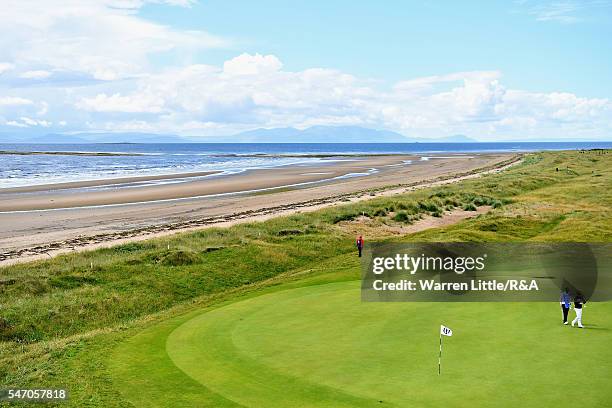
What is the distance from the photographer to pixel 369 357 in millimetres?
14367

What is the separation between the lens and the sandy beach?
44.6 meters

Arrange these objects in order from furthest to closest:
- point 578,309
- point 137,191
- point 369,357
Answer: point 137,191
point 578,309
point 369,357

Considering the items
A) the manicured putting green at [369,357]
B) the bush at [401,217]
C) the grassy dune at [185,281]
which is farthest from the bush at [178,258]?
the bush at [401,217]

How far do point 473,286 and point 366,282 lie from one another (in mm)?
4161

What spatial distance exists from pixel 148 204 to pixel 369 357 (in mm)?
52743

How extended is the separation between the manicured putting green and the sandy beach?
24.7 metres

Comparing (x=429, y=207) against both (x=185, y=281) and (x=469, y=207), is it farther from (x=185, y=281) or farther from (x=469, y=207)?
(x=185, y=281)

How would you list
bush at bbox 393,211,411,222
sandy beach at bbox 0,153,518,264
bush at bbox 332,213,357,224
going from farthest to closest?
1. bush at bbox 393,211,411,222
2. bush at bbox 332,213,357,224
3. sandy beach at bbox 0,153,518,264

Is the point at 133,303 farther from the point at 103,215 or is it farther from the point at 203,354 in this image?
the point at 103,215

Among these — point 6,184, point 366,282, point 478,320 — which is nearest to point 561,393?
point 478,320

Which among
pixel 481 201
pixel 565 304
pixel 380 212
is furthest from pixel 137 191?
pixel 565 304

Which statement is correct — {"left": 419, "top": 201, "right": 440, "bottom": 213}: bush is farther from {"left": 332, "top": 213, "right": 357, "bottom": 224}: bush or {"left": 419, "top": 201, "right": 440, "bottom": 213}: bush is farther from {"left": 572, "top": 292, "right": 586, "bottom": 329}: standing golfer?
{"left": 572, "top": 292, "right": 586, "bottom": 329}: standing golfer

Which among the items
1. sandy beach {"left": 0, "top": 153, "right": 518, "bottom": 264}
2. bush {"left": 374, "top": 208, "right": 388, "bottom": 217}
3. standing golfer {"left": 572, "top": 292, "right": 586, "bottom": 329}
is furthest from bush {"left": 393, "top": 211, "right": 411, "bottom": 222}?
standing golfer {"left": 572, "top": 292, "right": 586, "bottom": 329}

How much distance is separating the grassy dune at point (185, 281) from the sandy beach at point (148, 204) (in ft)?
20.9
